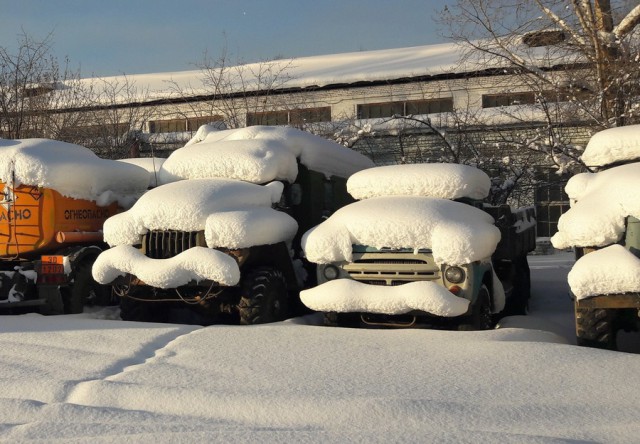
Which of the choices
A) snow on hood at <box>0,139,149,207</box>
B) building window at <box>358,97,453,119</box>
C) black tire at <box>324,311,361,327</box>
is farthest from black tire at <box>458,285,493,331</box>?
building window at <box>358,97,453,119</box>

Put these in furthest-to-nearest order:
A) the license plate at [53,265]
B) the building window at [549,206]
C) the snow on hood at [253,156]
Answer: the building window at [549,206] → the license plate at [53,265] → the snow on hood at [253,156]

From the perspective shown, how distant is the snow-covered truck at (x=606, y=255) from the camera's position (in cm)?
630

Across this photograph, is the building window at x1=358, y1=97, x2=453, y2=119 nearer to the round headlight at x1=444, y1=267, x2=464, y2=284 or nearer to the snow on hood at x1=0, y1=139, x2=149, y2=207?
the snow on hood at x1=0, y1=139, x2=149, y2=207

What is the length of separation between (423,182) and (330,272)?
1347 millimetres

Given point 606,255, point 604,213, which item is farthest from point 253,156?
point 606,255

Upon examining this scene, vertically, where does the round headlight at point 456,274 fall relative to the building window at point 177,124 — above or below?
below

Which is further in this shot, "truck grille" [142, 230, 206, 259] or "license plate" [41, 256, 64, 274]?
"license plate" [41, 256, 64, 274]

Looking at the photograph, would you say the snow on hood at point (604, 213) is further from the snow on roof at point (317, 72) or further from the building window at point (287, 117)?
the building window at point (287, 117)

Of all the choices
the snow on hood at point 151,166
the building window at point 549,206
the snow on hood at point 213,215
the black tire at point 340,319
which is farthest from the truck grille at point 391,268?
the building window at point 549,206

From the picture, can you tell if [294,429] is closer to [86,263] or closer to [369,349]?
[369,349]

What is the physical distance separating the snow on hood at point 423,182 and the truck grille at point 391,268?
95 centimetres

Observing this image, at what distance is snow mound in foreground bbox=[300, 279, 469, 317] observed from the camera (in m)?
7.14

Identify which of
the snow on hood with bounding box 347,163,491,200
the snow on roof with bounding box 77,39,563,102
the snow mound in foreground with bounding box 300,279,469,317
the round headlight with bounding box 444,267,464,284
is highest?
the snow on roof with bounding box 77,39,563,102

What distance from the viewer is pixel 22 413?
185 inches
